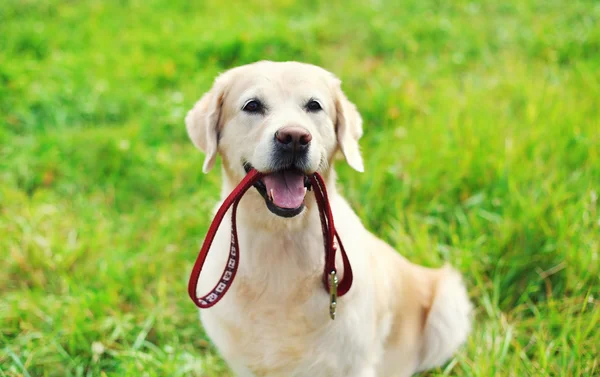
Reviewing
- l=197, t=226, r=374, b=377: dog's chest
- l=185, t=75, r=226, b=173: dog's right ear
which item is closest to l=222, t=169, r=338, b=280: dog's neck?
l=197, t=226, r=374, b=377: dog's chest

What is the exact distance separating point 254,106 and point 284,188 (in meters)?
0.36

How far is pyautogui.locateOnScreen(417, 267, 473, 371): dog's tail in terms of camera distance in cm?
268

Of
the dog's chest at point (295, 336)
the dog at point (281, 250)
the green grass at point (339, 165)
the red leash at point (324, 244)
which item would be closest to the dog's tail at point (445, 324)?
the green grass at point (339, 165)

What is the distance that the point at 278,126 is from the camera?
200 centimetres

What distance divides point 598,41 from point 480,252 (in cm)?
308

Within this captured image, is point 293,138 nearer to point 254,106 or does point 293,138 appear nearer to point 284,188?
point 284,188

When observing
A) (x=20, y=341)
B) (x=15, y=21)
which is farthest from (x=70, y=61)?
(x=20, y=341)

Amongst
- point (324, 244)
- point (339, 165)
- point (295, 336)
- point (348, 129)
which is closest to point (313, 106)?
point (348, 129)

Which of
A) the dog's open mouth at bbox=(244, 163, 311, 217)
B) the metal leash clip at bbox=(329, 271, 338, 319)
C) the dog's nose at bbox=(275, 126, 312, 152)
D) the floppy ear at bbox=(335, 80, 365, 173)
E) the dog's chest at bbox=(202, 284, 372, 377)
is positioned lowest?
the dog's chest at bbox=(202, 284, 372, 377)

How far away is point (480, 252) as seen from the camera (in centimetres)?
308

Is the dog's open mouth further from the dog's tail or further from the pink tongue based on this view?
the dog's tail

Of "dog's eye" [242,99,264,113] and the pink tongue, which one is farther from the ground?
"dog's eye" [242,99,264,113]

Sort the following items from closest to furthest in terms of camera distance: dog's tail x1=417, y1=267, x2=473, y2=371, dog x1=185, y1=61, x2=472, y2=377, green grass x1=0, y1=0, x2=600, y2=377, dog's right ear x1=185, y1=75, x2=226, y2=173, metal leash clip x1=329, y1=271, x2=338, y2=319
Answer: metal leash clip x1=329, y1=271, x2=338, y2=319, dog x1=185, y1=61, x2=472, y2=377, dog's right ear x1=185, y1=75, x2=226, y2=173, dog's tail x1=417, y1=267, x2=473, y2=371, green grass x1=0, y1=0, x2=600, y2=377

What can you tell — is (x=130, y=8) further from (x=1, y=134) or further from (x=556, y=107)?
(x=556, y=107)
